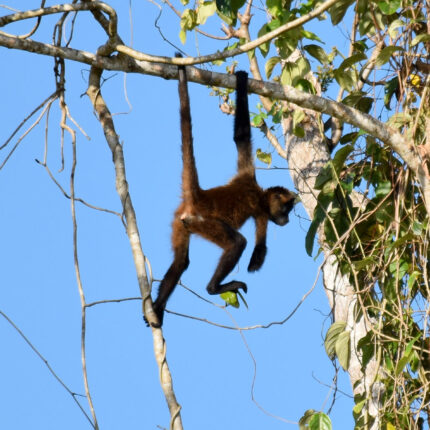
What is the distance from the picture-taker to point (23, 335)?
12.3 feet

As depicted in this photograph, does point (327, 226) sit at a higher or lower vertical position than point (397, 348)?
higher

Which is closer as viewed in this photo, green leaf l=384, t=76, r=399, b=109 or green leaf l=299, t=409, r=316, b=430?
green leaf l=299, t=409, r=316, b=430

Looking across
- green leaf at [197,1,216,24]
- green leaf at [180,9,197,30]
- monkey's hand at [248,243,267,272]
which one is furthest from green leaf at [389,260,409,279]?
green leaf at [180,9,197,30]

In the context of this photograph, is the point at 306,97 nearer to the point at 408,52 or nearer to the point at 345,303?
the point at 408,52

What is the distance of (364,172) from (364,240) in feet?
1.45

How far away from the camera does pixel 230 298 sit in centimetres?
502

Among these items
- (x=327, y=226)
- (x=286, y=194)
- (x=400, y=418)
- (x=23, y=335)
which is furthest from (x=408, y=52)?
(x=23, y=335)

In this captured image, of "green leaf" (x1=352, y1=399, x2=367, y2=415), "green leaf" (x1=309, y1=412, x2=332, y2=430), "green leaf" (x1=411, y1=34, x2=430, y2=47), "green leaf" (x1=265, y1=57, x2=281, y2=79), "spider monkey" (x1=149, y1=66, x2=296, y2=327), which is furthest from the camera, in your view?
"spider monkey" (x1=149, y1=66, x2=296, y2=327)

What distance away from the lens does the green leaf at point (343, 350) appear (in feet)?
15.4

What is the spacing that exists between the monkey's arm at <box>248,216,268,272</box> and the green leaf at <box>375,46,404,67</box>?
5.81ft

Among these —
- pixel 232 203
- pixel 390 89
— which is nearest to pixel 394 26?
pixel 390 89

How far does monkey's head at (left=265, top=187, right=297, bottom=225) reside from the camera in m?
6.13

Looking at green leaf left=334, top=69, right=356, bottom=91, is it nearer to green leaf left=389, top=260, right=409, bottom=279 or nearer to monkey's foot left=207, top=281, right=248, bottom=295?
green leaf left=389, top=260, right=409, bottom=279

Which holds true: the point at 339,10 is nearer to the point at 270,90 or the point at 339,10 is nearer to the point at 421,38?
the point at 421,38
